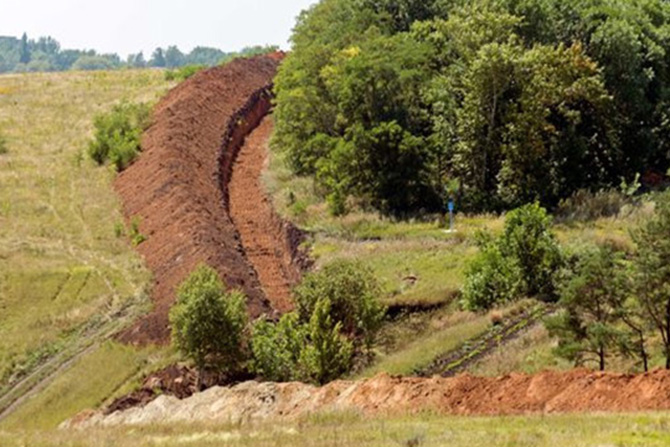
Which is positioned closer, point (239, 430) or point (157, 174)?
point (239, 430)

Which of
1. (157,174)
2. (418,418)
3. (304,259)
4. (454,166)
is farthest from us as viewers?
(157,174)

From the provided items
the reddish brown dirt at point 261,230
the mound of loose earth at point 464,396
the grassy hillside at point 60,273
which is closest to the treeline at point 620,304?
the mound of loose earth at point 464,396

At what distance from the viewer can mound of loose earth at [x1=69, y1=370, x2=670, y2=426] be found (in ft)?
64.3

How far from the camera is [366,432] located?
1861 centimetres

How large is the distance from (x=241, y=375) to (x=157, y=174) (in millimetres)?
25688

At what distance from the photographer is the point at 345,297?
30.2 m

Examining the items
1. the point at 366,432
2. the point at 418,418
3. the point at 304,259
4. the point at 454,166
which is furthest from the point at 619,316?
the point at 454,166

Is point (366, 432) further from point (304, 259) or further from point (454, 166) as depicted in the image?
point (454, 166)

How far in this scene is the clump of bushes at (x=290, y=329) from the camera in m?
27.8

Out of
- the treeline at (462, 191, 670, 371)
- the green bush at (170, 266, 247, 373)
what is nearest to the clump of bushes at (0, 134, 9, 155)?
the green bush at (170, 266, 247, 373)

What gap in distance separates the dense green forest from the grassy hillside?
41.5 ft

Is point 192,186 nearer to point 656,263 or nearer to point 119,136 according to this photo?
point 119,136

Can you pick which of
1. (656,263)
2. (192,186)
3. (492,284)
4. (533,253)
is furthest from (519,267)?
(192,186)

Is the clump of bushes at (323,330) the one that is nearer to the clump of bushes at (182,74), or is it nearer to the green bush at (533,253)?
the green bush at (533,253)
